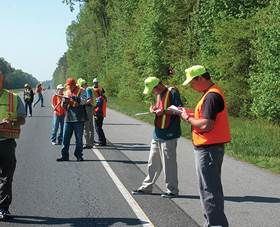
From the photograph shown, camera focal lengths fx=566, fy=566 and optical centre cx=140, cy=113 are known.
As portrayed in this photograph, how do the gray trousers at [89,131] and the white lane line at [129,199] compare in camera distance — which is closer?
the white lane line at [129,199]

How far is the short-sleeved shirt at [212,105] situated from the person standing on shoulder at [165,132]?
2.62 meters

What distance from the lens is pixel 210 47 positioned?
25672 millimetres

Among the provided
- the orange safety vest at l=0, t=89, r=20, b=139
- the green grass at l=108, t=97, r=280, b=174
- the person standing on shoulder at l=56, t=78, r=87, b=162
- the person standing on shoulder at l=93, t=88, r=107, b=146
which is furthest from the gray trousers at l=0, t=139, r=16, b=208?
the person standing on shoulder at l=93, t=88, r=107, b=146

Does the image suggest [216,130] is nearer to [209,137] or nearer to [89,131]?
[209,137]

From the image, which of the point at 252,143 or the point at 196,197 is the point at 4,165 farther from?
the point at 252,143

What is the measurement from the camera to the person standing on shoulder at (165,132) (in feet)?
28.4

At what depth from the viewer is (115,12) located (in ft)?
206

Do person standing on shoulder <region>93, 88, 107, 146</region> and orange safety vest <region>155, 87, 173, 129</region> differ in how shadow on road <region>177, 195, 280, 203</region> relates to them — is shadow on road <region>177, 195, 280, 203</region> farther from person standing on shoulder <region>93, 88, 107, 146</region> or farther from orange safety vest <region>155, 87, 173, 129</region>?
person standing on shoulder <region>93, 88, 107, 146</region>

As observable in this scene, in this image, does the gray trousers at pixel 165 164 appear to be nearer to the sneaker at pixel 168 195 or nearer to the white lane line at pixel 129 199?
the sneaker at pixel 168 195

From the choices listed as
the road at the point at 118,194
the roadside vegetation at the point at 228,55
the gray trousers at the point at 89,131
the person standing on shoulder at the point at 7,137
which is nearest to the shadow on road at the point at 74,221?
the road at the point at 118,194

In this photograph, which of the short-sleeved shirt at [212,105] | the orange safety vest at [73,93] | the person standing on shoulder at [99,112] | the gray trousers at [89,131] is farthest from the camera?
the person standing on shoulder at [99,112]

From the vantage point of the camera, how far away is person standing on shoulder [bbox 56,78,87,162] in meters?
12.5

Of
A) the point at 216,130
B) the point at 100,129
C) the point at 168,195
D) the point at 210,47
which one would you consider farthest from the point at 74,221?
the point at 210,47

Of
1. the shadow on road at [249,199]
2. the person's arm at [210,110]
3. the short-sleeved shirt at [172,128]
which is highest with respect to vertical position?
the person's arm at [210,110]
